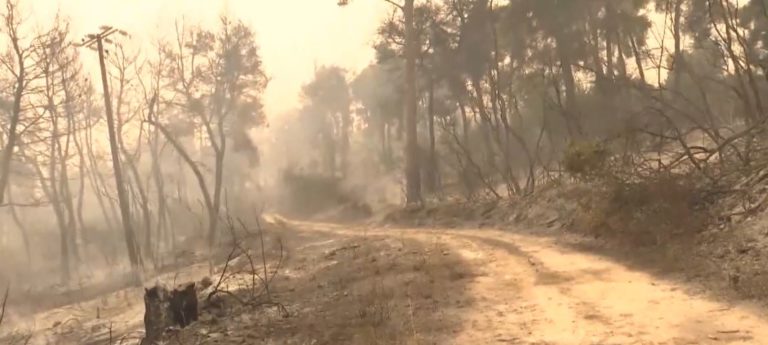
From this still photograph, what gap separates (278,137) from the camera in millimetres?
85875

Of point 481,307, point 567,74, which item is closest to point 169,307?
point 481,307

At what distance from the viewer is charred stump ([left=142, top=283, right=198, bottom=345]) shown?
368 inches

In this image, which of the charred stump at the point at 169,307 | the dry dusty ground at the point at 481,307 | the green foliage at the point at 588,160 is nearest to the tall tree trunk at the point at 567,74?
the green foliage at the point at 588,160

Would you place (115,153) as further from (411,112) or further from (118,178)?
(411,112)

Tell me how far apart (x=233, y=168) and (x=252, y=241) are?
41914 millimetres

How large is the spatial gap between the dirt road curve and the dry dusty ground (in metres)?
0.01

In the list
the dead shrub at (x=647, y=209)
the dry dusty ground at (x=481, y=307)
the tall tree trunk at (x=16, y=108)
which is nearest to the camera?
the dry dusty ground at (x=481, y=307)

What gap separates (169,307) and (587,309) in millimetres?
5645

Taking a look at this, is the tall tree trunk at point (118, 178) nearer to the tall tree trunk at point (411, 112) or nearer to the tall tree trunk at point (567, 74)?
the tall tree trunk at point (411, 112)

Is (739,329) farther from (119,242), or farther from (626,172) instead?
(119,242)

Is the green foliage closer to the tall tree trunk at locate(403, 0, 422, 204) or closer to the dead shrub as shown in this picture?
the dead shrub

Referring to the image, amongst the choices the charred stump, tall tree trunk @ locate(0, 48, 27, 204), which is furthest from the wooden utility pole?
the charred stump

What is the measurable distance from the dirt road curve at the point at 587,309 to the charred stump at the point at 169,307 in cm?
371

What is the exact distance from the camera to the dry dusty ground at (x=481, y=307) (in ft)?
22.1
